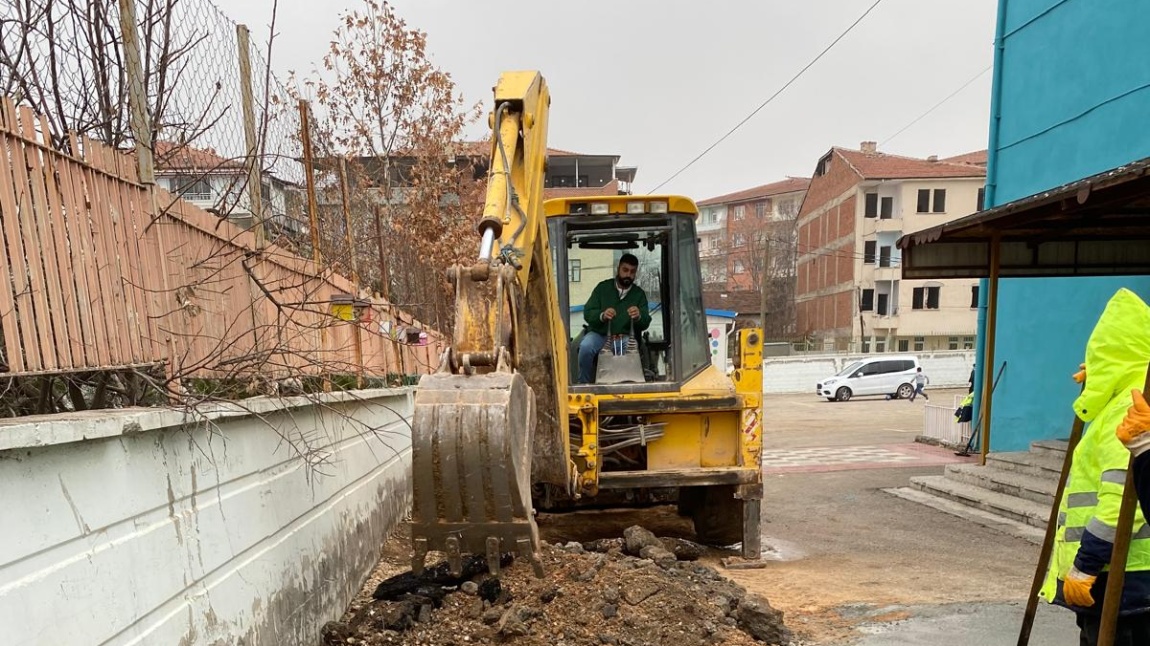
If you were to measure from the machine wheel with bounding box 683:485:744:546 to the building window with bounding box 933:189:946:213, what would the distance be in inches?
1440

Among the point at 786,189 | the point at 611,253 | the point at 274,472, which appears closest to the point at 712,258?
the point at 786,189

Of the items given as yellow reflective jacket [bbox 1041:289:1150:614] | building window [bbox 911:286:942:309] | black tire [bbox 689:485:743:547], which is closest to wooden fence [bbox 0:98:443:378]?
yellow reflective jacket [bbox 1041:289:1150:614]

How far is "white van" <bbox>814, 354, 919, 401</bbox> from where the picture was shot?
1043 inches

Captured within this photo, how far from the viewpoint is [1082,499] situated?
2889 millimetres

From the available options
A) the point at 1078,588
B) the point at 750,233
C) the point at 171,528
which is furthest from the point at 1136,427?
the point at 750,233

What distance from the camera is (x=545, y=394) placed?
12.9 ft

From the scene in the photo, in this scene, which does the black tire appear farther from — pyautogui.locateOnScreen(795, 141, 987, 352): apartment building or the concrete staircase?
pyautogui.locateOnScreen(795, 141, 987, 352): apartment building

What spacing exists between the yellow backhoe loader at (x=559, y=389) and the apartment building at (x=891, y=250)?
3338 cm

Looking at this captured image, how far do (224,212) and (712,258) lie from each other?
59.1 m

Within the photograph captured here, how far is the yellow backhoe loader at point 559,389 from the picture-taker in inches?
109

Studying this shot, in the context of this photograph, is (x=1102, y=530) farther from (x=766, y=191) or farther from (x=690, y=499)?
(x=766, y=191)

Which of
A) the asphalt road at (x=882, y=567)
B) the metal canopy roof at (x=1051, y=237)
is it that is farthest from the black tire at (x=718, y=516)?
the metal canopy roof at (x=1051, y=237)

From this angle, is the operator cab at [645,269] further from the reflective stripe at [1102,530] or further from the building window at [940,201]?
the building window at [940,201]

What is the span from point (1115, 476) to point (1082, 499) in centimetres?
24
